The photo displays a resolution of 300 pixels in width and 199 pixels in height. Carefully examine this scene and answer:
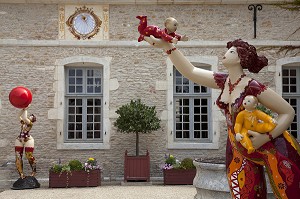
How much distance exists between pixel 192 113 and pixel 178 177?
5.28 ft

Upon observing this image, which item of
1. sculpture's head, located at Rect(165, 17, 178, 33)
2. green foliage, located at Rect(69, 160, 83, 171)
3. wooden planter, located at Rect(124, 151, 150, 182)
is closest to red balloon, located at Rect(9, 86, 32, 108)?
green foliage, located at Rect(69, 160, 83, 171)

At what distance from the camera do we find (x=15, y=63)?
372 inches

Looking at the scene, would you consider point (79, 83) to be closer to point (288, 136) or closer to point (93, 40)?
point (93, 40)

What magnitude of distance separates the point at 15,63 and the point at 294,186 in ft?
25.9

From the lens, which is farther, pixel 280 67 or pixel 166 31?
pixel 280 67

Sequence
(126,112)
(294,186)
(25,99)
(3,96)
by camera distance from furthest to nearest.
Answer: (3,96) → (126,112) → (25,99) → (294,186)

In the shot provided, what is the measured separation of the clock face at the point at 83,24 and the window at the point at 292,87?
175 inches

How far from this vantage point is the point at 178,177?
8.83 meters

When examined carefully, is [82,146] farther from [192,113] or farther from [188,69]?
[188,69]

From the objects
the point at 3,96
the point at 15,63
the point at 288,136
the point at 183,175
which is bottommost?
the point at 183,175

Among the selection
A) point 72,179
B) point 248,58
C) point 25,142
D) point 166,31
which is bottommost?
point 72,179

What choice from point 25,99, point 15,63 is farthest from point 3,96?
point 25,99

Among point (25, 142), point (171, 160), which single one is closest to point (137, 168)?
point (171, 160)

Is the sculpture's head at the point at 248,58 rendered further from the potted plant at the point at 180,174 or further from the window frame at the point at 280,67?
the window frame at the point at 280,67
